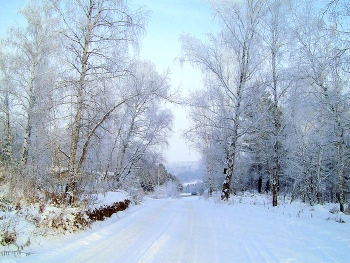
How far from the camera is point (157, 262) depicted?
4242 mm

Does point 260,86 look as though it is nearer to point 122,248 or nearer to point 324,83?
point 324,83

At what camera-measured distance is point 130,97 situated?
8359mm

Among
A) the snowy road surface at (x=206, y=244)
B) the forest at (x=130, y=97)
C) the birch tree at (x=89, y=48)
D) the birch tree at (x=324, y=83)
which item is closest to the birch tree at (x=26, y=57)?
the forest at (x=130, y=97)

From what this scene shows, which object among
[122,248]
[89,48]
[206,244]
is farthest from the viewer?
[89,48]

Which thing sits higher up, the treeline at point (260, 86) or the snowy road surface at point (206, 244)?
the treeline at point (260, 86)

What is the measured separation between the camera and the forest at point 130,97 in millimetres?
7965

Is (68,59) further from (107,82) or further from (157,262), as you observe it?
(157,262)

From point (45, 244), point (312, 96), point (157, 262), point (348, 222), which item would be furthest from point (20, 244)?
point (312, 96)

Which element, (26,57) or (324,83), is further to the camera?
(26,57)

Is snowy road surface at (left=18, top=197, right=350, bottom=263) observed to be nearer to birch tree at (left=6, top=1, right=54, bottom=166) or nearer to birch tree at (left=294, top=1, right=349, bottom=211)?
birch tree at (left=294, top=1, right=349, bottom=211)

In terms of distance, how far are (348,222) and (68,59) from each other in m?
9.86

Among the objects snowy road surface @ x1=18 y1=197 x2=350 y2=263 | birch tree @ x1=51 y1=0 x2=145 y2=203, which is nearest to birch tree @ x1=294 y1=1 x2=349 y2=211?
snowy road surface @ x1=18 y1=197 x2=350 y2=263

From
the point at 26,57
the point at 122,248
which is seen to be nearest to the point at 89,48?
the point at 122,248

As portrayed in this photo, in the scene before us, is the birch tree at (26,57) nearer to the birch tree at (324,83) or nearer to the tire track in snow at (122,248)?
the tire track in snow at (122,248)
